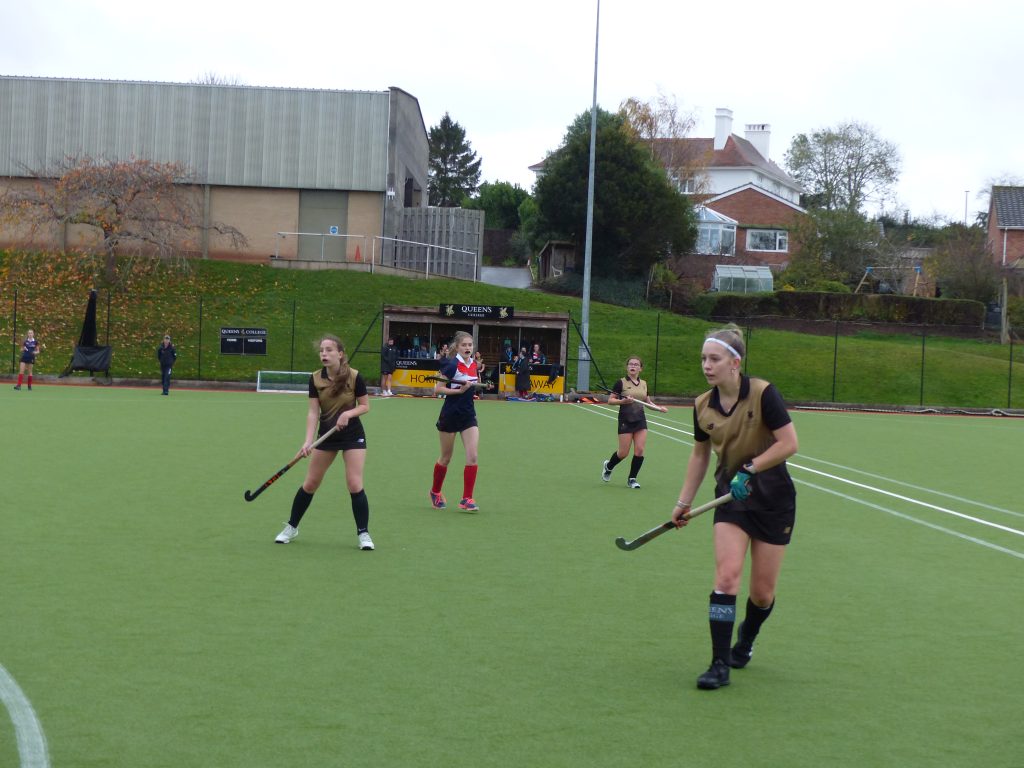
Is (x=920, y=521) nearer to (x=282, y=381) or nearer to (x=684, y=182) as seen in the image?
(x=282, y=381)

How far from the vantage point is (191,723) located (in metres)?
5.14

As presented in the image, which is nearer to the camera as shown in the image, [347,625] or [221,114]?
[347,625]

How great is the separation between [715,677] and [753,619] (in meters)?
0.54

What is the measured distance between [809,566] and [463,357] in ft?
13.7

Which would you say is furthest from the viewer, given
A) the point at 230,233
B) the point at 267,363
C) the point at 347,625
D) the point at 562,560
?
the point at 230,233

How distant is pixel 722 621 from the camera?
19.6 ft

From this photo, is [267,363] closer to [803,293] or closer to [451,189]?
[803,293]

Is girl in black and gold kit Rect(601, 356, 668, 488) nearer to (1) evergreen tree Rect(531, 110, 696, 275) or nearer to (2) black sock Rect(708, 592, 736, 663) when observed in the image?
(2) black sock Rect(708, 592, 736, 663)

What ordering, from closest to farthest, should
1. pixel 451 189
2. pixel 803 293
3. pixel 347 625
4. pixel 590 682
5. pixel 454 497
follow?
1. pixel 590 682
2. pixel 347 625
3. pixel 454 497
4. pixel 803 293
5. pixel 451 189

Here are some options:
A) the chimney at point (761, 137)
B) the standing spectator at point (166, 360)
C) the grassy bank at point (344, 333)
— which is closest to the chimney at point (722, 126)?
the chimney at point (761, 137)

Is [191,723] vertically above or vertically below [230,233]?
below

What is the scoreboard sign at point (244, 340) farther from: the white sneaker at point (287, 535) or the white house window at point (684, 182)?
the white house window at point (684, 182)

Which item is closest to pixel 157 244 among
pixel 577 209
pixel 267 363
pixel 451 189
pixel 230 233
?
pixel 230 233

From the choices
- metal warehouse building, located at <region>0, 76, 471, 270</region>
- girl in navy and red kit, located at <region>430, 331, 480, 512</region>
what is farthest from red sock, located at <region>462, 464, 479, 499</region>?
metal warehouse building, located at <region>0, 76, 471, 270</region>
